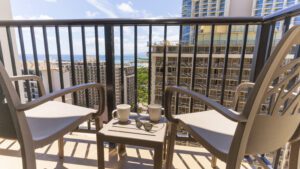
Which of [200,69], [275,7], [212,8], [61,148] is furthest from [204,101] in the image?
[212,8]

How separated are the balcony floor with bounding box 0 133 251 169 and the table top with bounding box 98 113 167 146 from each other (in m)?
0.53

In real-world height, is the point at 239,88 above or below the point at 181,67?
below

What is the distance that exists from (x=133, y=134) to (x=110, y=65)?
849 millimetres

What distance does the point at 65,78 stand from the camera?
1880 millimetres

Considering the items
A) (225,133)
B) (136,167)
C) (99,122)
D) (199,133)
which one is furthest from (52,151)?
(225,133)

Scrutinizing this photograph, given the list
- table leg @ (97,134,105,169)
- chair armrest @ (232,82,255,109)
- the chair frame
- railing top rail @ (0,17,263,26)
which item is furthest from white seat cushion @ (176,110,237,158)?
railing top rail @ (0,17,263,26)

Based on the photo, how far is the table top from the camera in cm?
95

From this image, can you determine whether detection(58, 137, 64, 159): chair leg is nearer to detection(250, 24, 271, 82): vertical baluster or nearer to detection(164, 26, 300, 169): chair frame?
detection(164, 26, 300, 169): chair frame

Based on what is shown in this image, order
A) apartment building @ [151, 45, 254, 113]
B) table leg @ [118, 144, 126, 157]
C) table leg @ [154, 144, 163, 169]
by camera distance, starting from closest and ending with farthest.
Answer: table leg @ [154, 144, 163, 169] → table leg @ [118, 144, 126, 157] → apartment building @ [151, 45, 254, 113]

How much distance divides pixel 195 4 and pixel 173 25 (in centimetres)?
462

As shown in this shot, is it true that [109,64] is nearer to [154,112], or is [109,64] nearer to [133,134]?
[154,112]

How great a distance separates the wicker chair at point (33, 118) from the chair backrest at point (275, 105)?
2.99ft

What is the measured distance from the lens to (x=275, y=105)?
0.68 metres

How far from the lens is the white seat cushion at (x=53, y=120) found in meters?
0.87
